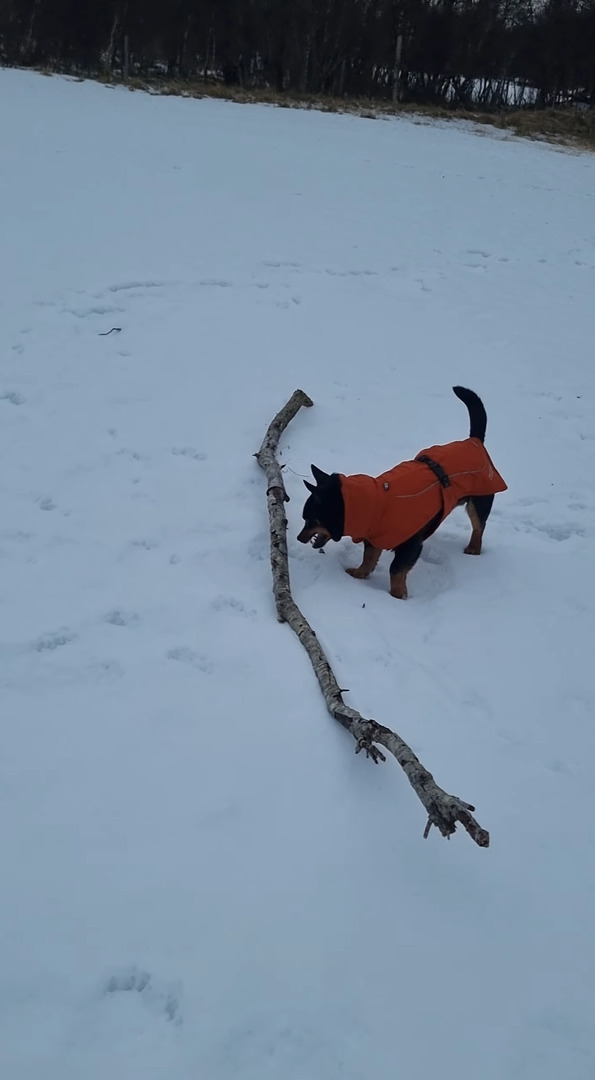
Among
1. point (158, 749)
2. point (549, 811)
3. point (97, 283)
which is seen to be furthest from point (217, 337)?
point (549, 811)

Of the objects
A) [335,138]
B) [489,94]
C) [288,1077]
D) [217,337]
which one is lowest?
[288,1077]

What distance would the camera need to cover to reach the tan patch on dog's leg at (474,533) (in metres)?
4.65

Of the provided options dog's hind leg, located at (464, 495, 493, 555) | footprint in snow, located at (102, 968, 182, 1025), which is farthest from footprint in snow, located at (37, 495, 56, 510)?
footprint in snow, located at (102, 968, 182, 1025)

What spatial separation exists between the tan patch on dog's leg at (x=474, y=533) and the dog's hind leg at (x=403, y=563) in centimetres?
55

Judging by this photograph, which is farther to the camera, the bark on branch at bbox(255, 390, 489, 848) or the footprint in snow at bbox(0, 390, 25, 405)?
the footprint in snow at bbox(0, 390, 25, 405)

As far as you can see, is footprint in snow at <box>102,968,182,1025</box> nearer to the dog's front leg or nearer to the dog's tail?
the dog's front leg

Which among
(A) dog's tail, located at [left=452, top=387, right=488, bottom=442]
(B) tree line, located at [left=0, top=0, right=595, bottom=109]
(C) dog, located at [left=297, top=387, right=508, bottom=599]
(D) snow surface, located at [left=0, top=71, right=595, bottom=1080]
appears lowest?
(D) snow surface, located at [left=0, top=71, right=595, bottom=1080]

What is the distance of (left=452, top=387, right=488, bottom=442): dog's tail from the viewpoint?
15.0 feet

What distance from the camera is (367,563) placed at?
4.45m

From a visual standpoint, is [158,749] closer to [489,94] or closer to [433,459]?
[433,459]

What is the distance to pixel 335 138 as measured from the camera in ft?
53.4

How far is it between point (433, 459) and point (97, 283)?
5.04 m

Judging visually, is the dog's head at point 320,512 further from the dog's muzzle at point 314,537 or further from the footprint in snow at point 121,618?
the footprint in snow at point 121,618

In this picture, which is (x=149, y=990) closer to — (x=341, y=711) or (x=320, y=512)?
(x=341, y=711)
